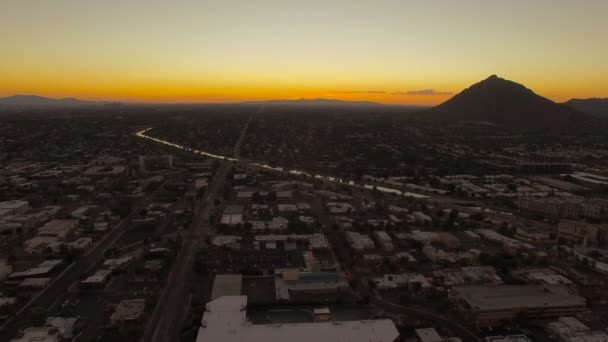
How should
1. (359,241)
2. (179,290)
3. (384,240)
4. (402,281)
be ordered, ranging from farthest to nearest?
(384,240) → (359,241) → (402,281) → (179,290)

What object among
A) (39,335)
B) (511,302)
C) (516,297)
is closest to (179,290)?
(39,335)

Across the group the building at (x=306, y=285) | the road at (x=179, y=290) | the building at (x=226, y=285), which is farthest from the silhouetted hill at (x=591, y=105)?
the building at (x=226, y=285)

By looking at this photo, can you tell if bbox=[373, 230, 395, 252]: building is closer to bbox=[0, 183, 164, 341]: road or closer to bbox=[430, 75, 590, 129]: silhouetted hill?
bbox=[0, 183, 164, 341]: road

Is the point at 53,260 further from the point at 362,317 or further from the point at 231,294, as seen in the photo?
the point at 362,317

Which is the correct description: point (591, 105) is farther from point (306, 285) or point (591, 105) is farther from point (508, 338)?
point (306, 285)

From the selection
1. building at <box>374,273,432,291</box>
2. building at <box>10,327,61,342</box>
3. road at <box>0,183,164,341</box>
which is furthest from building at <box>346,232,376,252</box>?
building at <box>10,327,61,342</box>

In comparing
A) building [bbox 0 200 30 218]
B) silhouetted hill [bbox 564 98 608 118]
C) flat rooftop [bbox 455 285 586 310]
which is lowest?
flat rooftop [bbox 455 285 586 310]
